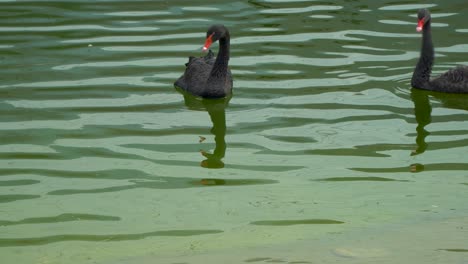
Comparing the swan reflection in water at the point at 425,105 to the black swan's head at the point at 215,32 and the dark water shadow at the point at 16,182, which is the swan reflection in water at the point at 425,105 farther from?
the dark water shadow at the point at 16,182

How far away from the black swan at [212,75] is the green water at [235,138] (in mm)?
130

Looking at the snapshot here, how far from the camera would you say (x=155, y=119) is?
9.97 metres

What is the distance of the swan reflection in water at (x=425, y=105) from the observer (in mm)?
9591

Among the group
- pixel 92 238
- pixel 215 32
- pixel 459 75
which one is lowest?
pixel 92 238

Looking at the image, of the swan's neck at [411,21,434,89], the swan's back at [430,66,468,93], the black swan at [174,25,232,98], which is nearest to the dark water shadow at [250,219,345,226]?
the black swan at [174,25,232,98]

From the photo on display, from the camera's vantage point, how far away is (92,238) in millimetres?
7062

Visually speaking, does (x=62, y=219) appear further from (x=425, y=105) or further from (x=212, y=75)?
(x=425, y=105)

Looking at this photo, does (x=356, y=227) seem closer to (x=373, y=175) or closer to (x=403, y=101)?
(x=373, y=175)

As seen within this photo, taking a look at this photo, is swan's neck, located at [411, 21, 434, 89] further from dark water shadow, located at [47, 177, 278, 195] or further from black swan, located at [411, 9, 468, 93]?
dark water shadow, located at [47, 177, 278, 195]

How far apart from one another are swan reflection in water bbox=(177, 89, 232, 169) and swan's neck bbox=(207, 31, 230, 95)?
0.16m

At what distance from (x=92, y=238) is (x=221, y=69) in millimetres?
4326

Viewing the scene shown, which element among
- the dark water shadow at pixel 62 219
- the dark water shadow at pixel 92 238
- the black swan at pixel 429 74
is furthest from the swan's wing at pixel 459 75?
the dark water shadow at pixel 62 219

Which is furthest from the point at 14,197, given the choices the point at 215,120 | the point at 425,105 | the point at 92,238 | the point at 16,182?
the point at 425,105

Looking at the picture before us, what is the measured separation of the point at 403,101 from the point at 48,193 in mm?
4147
